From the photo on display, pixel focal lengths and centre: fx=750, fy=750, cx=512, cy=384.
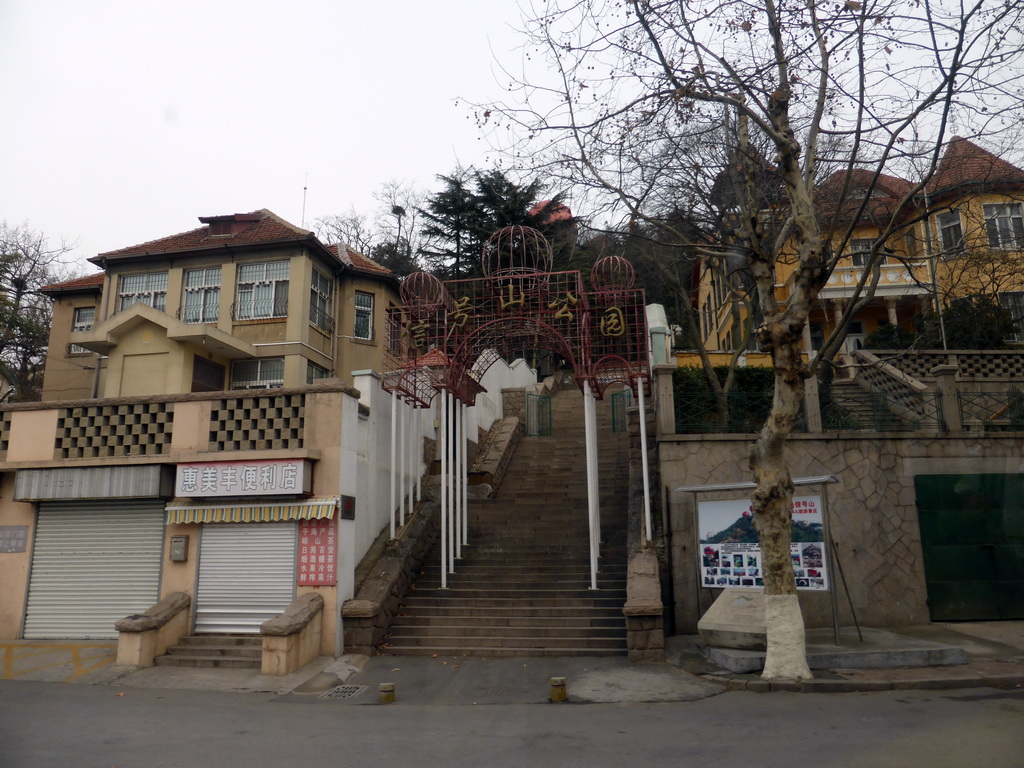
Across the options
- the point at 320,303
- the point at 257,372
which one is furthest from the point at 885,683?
the point at 320,303

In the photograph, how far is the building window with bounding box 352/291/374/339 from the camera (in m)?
25.5

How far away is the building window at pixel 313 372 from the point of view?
23013 millimetres

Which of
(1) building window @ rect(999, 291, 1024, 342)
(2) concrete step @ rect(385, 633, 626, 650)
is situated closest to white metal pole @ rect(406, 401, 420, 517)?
(2) concrete step @ rect(385, 633, 626, 650)

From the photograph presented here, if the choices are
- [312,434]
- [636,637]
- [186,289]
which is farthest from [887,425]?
[186,289]

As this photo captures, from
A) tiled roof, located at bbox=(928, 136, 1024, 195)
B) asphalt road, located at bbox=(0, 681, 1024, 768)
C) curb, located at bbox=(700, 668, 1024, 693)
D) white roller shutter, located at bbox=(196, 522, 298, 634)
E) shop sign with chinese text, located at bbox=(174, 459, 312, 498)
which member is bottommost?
asphalt road, located at bbox=(0, 681, 1024, 768)

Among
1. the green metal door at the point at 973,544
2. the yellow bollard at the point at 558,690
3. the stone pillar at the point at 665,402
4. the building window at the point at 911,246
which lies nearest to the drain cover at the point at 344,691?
the yellow bollard at the point at 558,690

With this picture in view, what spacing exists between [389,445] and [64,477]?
5582mm

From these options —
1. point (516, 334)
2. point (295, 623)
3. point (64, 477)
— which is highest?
point (516, 334)

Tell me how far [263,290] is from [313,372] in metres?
2.92

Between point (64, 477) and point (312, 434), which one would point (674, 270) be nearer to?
point (312, 434)

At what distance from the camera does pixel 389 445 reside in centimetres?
1481

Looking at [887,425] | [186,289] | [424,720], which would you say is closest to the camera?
[424,720]

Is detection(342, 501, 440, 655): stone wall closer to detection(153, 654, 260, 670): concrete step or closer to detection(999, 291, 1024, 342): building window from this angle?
detection(153, 654, 260, 670): concrete step

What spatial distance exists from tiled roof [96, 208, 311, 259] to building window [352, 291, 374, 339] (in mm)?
3038
